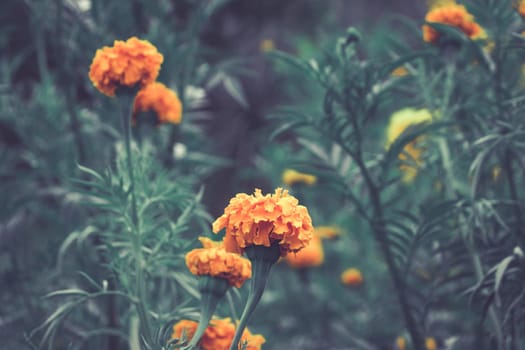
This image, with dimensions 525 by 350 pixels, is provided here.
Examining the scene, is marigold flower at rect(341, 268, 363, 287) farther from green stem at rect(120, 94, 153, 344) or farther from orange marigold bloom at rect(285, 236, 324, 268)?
green stem at rect(120, 94, 153, 344)

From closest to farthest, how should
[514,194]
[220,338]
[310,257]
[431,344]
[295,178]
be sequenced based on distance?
[220,338] → [514,194] → [431,344] → [310,257] → [295,178]

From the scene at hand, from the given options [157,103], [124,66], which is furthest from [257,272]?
[157,103]

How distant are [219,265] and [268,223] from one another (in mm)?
106

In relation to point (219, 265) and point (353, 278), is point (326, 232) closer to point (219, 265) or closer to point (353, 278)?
point (353, 278)

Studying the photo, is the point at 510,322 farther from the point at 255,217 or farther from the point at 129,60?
the point at 129,60

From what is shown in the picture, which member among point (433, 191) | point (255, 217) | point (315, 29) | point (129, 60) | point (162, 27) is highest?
point (315, 29)

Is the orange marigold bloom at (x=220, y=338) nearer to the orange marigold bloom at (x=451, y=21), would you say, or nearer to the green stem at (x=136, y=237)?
the green stem at (x=136, y=237)

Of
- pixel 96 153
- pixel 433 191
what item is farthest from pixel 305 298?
A: pixel 96 153

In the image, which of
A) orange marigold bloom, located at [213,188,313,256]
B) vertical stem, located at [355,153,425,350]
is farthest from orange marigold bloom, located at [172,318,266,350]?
vertical stem, located at [355,153,425,350]

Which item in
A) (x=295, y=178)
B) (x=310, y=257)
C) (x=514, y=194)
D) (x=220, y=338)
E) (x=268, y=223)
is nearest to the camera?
(x=268, y=223)

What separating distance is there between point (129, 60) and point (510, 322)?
0.69 meters

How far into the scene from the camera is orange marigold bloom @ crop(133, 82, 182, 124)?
1049mm

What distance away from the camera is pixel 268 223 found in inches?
25.3

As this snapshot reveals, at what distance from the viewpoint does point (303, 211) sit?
66 centimetres
